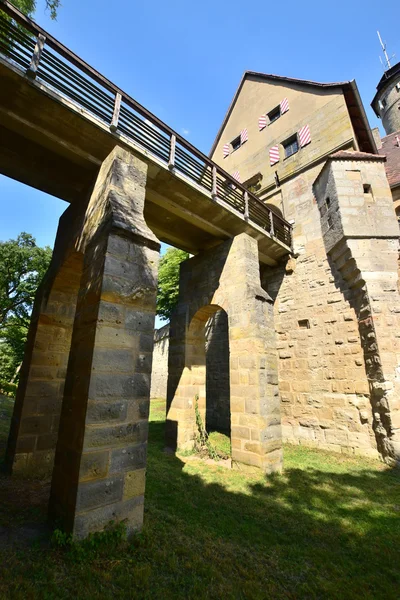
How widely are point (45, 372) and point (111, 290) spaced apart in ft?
10.2

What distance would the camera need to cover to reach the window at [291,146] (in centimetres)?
1107

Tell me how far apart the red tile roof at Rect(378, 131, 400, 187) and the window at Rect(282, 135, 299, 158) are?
13.2 feet

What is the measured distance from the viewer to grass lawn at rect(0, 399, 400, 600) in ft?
7.61

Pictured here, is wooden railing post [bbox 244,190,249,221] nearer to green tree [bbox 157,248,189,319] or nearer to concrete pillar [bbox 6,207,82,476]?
concrete pillar [bbox 6,207,82,476]

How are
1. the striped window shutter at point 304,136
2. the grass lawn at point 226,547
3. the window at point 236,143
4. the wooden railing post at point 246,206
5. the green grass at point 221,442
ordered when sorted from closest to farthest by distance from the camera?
the grass lawn at point 226,547 < the green grass at point 221,442 < the wooden railing post at point 246,206 < the striped window shutter at point 304,136 < the window at point 236,143

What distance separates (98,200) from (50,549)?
4632mm

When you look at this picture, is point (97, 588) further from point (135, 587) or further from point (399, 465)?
point (399, 465)

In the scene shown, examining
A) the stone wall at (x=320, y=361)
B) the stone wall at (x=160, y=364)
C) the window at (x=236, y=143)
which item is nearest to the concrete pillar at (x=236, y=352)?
the stone wall at (x=320, y=361)

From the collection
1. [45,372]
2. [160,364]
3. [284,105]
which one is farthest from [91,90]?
[160,364]

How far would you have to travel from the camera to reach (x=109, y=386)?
3.11 metres

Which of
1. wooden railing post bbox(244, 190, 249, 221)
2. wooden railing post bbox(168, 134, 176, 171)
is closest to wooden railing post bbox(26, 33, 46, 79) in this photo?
wooden railing post bbox(168, 134, 176, 171)

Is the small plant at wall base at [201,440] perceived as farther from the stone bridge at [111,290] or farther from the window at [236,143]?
the window at [236,143]

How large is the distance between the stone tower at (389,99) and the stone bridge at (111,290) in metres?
30.6

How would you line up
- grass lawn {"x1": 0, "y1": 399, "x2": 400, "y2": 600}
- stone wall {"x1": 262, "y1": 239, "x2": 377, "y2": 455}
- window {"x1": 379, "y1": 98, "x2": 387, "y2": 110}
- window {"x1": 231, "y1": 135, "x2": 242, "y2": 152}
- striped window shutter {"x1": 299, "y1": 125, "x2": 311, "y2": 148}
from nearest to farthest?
1. grass lawn {"x1": 0, "y1": 399, "x2": 400, "y2": 600}
2. stone wall {"x1": 262, "y1": 239, "x2": 377, "y2": 455}
3. striped window shutter {"x1": 299, "y1": 125, "x2": 311, "y2": 148}
4. window {"x1": 231, "y1": 135, "x2": 242, "y2": 152}
5. window {"x1": 379, "y1": 98, "x2": 387, "y2": 110}
